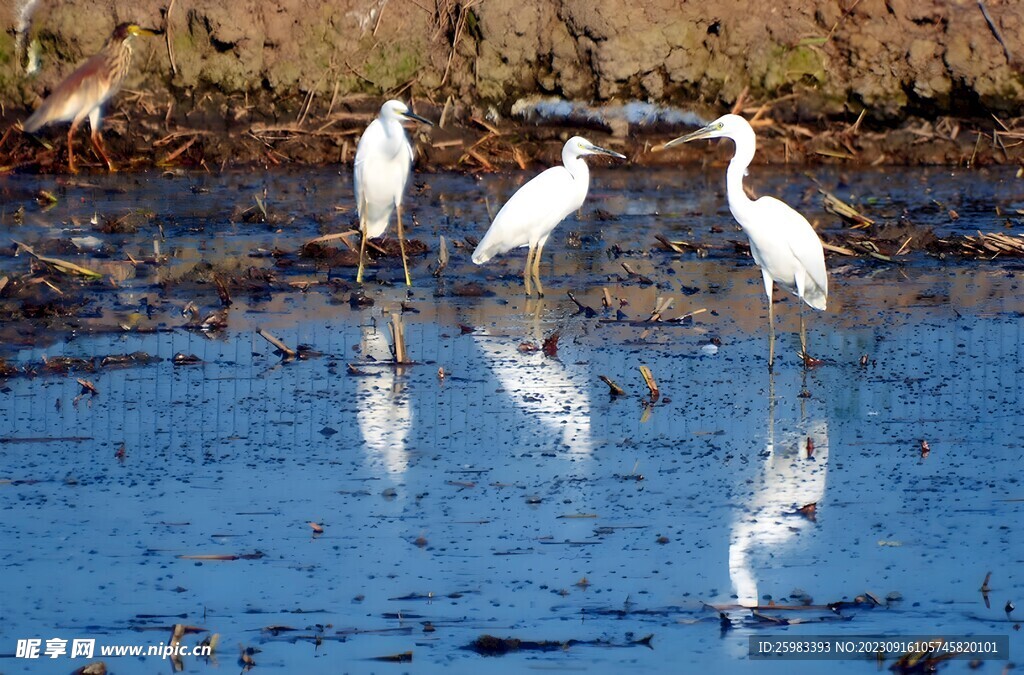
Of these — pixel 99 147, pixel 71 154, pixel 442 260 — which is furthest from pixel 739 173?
pixel 71 154

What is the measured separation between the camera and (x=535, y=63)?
1670cm

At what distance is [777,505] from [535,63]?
11.6 metres

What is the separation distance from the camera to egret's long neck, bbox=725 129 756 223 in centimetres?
862

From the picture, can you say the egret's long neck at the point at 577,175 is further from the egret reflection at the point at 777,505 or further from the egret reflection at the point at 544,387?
the egret reflection at the point at 777,505

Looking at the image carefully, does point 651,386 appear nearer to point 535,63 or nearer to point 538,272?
point 538,272

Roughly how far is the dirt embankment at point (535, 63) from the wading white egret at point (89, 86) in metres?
2.22

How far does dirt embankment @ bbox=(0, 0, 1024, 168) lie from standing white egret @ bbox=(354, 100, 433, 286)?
5186 mm

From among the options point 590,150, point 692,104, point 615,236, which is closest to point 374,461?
point 590,150

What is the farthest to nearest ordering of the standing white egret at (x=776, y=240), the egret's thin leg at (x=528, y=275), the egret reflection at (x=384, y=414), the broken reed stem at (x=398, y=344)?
the egret's thin leg at (x=528, y=275) < the standing white egret at (x=776, y=240) < the broken reed stem at (x=398, y=344) < the egret reflection at (x=384, y=414)

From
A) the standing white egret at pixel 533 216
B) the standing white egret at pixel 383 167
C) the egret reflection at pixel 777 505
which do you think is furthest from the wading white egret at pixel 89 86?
the egret reflection at pixel 777 505

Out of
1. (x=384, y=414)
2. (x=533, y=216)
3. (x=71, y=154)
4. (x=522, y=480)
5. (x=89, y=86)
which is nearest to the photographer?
(x=522, y=480)

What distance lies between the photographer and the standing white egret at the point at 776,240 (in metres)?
8.41

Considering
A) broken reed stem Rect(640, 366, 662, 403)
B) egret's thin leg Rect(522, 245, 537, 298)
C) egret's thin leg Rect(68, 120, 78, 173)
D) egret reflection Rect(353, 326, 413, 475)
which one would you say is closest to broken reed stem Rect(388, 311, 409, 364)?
egret reflection Rect(353, 326, 413, 475)

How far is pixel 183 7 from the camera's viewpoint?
16766 mm
